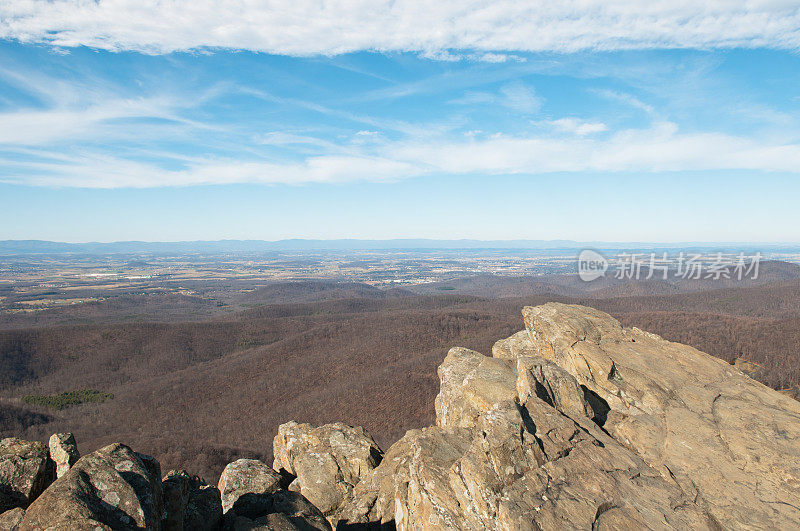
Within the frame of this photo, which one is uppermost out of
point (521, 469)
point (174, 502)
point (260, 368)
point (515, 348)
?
point (521, 469)

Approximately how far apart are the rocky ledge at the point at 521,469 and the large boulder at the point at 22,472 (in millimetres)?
27

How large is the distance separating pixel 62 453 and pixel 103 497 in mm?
4203

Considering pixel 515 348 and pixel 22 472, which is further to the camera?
pixel 515 348

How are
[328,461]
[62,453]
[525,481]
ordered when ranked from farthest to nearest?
[328,461]
[62,453]
[525,481]

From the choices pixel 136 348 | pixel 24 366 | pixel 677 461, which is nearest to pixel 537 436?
pixel 677 461

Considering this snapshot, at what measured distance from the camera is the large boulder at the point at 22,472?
10.0 m

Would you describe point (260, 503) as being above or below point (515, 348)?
below

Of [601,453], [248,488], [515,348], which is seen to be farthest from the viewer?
[515,348]

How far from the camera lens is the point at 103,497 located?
884 cm

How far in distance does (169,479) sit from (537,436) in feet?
37.5

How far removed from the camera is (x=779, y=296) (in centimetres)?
12975

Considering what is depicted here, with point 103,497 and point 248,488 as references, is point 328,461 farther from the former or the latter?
point 103,497

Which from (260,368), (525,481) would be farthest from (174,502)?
(260,368)

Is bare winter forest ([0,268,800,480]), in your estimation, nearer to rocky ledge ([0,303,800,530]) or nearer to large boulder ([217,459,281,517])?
large boulder ([217,459,281,517])
